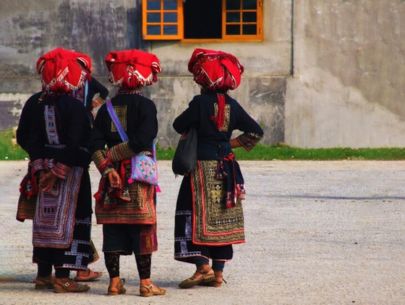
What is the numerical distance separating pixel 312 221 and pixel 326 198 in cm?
208

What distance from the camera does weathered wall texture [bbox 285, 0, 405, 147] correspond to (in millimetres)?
22406

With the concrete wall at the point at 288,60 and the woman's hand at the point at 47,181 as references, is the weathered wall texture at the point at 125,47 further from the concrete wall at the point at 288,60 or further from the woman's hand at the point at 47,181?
the woman's hand at the point at 47,181

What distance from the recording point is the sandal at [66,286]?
29.8 feet

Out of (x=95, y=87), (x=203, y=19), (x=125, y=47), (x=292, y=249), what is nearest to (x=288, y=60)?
(x=203, y=19)

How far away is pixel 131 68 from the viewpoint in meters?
8.95

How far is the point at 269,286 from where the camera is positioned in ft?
30.7

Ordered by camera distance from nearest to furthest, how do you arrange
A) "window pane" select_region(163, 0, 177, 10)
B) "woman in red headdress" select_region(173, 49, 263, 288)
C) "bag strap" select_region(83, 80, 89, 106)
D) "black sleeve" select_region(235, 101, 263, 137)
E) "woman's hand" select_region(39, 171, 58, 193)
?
"woman's hand" select_region(39, 171, 58, 193) < "woman in red headdress" select_region(173, 49, 263, 288) < "black sleeve" select_region(235, 101, 263, 137) < "bag strap" select_region(83, 80, 89, 106) < "window pane" select_region(163, 0, 177, 10)

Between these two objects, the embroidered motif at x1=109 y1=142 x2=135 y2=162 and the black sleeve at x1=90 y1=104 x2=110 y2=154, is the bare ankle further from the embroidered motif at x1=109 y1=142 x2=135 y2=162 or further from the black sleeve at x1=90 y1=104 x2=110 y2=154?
the black sleeve at x1=90 y1=104 x2=110 y2=154

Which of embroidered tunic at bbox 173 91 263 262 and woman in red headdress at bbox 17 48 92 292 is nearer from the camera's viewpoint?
woman in red headdress at bbox 17 48 92 292

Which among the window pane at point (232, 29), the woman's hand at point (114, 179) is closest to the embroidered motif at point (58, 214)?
the woman's hand at point (114, 179)

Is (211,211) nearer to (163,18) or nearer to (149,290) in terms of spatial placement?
(149,290)

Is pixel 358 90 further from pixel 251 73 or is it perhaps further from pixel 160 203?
pixel 160 203

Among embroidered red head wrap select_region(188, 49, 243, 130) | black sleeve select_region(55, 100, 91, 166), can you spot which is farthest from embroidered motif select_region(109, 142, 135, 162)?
embroidered red head wrap select_region(188, 49, 243, 130)

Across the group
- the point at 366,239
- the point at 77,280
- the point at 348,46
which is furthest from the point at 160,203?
the point at 348,46
